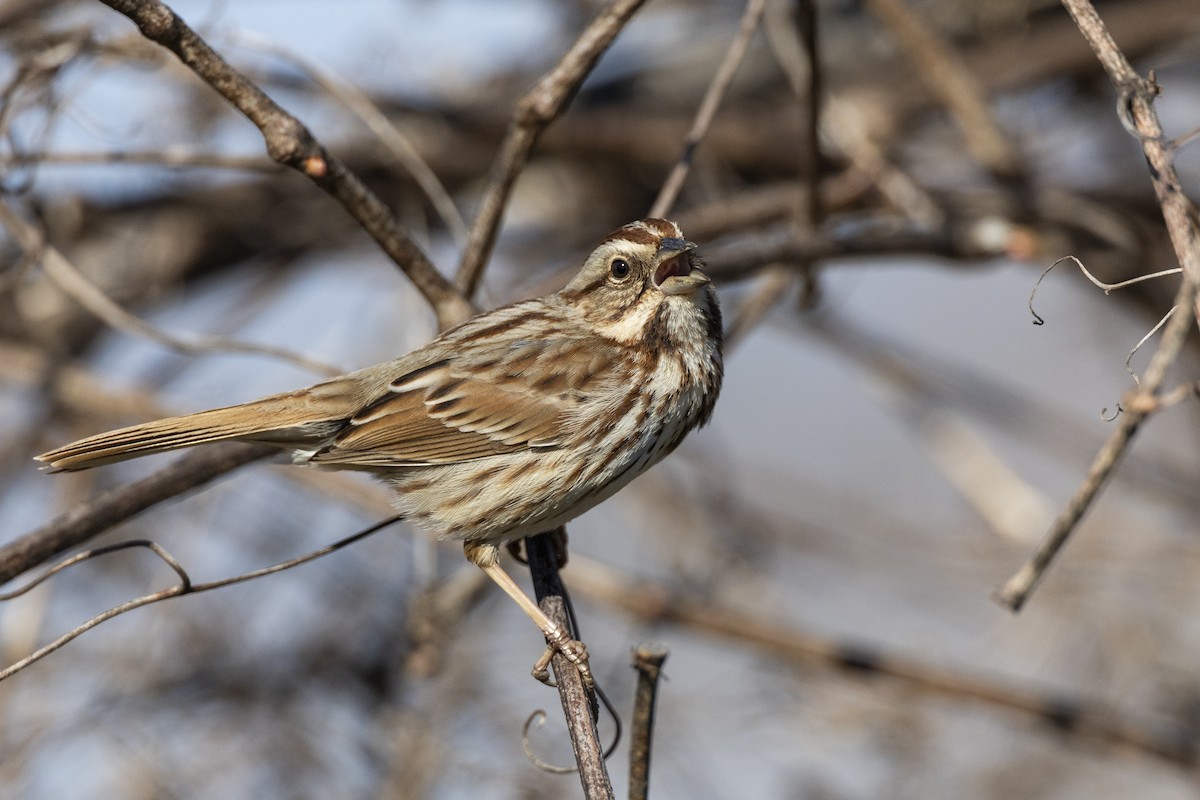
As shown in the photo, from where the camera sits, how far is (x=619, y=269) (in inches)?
130

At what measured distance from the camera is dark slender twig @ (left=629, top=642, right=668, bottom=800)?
7.82 feet

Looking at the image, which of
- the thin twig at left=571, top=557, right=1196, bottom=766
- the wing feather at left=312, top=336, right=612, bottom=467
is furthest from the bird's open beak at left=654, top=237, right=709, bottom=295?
the thin twig at left=571, top=557, right=1196, bottom=766

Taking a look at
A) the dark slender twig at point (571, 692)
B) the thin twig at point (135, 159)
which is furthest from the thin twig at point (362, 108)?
the dark slender twig at point (571, 692)

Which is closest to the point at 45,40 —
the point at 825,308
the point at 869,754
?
the point at 825,308

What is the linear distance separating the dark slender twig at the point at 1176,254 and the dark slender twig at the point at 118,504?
1.88 meters

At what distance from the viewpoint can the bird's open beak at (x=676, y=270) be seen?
311cm

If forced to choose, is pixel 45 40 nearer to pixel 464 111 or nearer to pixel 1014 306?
pixel 464 111

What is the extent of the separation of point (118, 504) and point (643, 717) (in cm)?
132

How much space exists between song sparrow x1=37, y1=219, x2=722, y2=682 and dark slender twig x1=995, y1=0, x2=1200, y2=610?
3.77 feet

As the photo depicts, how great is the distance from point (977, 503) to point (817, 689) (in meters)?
1.09

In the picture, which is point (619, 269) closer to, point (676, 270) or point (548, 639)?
point (676, 270)

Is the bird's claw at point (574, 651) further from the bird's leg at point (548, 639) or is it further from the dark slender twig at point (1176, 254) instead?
the dark slender twig at point (1176, 254)

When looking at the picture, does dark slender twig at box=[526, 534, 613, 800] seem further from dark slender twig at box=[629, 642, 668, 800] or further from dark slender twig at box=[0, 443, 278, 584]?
dark slender twig at box=[0, 443, 278, 584]

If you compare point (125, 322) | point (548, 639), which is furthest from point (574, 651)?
point (125, 322)
